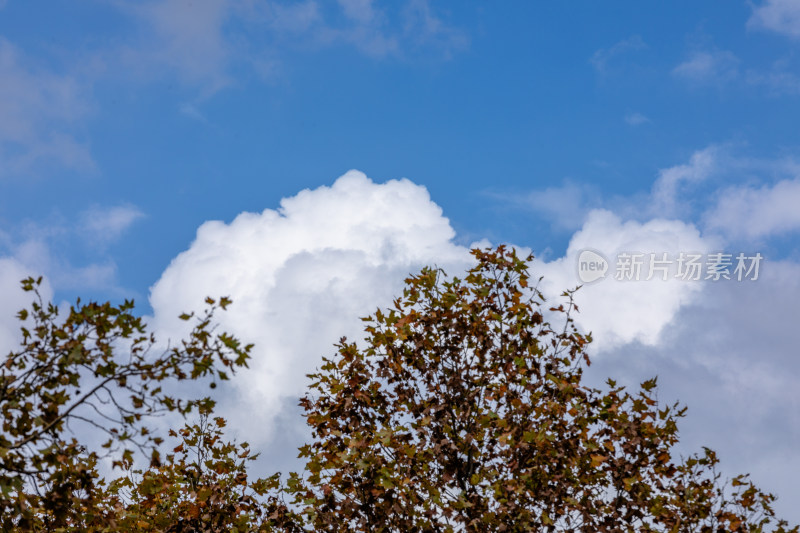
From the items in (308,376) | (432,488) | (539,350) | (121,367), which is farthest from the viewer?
(308,376)

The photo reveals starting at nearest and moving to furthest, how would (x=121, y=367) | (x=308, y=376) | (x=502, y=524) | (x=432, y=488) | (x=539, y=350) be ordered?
(x=121, y=367) < (x=502, y=524) < (x=432, y=488) < (x=539, y=350) < (x=308, y=376)

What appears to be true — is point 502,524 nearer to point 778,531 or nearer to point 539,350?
point 539,350

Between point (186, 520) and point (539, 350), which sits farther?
point (186, 520)

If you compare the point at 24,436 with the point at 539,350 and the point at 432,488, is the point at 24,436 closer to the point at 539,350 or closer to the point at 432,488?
the point at 432,488

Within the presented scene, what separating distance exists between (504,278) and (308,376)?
3.64m

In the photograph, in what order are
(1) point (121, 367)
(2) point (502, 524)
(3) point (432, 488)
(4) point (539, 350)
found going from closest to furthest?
(1) point (121, 367) → (2) point (502, 524) → (3) point (432, 488) → (4) point (539, 350)

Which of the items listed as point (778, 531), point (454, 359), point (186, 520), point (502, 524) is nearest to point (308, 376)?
point (454, 359)

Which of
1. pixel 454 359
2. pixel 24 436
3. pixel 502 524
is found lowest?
pixel 24 436

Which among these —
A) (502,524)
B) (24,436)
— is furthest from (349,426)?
(24,436)

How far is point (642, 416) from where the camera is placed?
37.5 feet

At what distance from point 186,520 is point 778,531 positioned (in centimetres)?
941

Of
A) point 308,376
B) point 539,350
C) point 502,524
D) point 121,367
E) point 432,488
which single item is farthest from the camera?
point 308,376

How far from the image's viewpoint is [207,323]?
29.0 ft

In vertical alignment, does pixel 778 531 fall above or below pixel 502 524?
above
